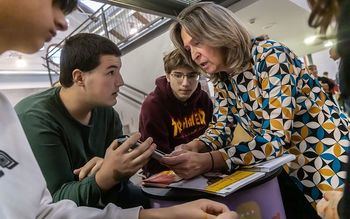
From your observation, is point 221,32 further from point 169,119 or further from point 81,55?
point 169,119

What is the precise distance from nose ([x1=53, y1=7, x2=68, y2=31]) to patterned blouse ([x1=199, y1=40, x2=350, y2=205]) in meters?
0.69

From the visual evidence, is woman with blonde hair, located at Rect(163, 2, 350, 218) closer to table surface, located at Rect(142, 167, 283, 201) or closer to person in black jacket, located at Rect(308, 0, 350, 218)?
table surface, located at Rect(142, 167, 283, 201)

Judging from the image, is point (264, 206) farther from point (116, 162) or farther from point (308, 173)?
point (116, 162)

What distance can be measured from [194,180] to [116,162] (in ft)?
0.94

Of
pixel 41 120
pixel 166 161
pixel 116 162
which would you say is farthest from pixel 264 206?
pixel 41 120

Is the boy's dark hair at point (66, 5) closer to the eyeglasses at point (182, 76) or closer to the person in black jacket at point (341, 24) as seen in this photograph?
the person in black jacket at point (341, 24)

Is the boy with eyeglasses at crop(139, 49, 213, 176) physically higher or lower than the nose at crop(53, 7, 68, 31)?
lower

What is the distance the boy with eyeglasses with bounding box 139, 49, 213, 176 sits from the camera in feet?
5.87

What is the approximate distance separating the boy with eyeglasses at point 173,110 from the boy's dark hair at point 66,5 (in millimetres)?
1213

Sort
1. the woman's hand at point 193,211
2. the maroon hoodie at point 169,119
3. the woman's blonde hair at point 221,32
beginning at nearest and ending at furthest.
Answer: the woman's hand at point 193,211 < the woman's blonde hair at point 221,32 < the maroon hoodie at point 169,119

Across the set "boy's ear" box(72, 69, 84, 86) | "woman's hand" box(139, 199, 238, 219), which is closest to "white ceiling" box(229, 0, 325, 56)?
"boy's ear" box(72, 69, 84, 86)

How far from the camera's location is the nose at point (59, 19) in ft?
1.81

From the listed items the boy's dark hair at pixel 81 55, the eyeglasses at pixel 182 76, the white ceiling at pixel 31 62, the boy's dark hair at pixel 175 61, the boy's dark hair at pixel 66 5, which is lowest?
the eyeglasses at pixel 182 76

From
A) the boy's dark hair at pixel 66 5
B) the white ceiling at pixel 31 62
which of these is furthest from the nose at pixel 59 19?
the white ceiling at pixel 31 62
